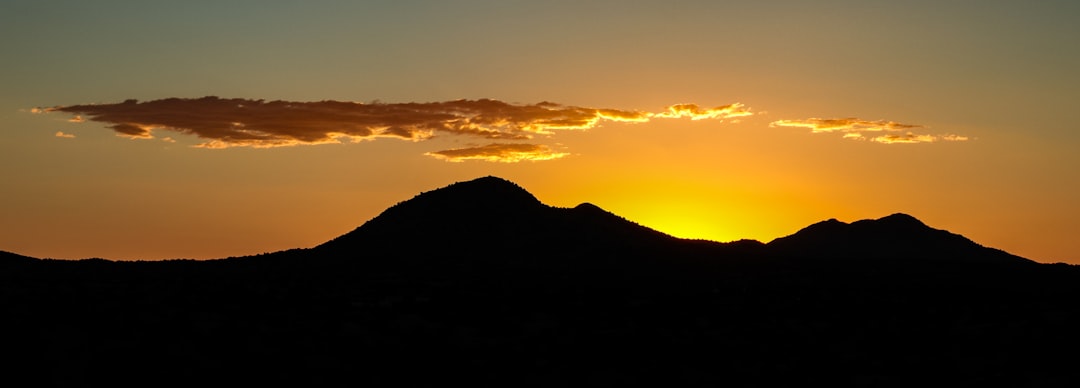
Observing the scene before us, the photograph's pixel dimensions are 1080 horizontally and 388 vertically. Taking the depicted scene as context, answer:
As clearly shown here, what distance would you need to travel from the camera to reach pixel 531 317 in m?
47.7

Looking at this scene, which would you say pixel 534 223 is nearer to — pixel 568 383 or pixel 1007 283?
pixel 1007 283

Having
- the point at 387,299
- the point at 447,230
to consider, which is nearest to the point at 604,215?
the point at 447,230

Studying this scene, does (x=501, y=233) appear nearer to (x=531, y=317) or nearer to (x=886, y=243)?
(x=531, y=317)

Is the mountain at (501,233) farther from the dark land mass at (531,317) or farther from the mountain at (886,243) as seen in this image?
the mountain at (886,243)

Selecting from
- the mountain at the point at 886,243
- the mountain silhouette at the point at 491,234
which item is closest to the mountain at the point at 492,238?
the mountain silhouette at the point at 491,234

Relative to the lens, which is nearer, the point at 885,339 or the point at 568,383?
the point at 568,383

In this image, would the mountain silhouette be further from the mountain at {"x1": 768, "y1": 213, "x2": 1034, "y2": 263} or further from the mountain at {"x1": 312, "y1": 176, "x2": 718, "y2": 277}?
the mountain at {"x1": 768, "y1": 213, "x2": 1034, "y2": 263}

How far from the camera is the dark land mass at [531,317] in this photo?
38656 mm

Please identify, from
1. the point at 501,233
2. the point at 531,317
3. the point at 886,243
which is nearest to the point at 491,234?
the point at 501,233

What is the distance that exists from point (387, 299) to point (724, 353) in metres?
16.7

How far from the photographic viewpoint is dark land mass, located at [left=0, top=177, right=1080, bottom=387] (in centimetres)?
3866

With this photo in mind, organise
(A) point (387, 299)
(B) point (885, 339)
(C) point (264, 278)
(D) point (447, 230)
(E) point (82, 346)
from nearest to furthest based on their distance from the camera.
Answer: (E) point (82, 346) < (B) point (885, 339) < (A) point (387, 299) < (C) point (264, 278) < (D) point (447, 230)

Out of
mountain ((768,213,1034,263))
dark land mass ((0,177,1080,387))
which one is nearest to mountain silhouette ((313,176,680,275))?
dark land mass ((0,177,1080,387))

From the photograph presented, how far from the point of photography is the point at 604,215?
7844 cm
